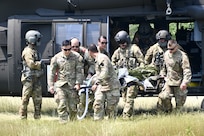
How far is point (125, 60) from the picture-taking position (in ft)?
37.6

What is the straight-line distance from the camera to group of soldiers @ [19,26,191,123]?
997cm

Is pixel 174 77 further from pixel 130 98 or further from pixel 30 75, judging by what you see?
pixel 30 75

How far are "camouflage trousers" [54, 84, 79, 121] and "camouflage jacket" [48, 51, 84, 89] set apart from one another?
11 cm

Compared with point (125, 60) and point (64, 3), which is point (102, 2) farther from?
point (125, 60)

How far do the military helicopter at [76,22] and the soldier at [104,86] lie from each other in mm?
2203

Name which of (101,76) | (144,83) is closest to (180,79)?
(144,83)

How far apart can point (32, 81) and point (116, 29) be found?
295 centimetres

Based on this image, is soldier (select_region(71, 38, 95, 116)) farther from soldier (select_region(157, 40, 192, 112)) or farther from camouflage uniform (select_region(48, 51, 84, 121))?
soldier (select_region(157, 40, 192, 112))

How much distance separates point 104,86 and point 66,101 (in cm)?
88

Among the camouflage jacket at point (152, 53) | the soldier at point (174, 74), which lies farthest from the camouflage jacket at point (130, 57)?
the soldier at point (174, 74)

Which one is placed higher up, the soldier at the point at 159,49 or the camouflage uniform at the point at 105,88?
the soldier at the point at 159,49

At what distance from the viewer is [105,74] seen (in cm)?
976

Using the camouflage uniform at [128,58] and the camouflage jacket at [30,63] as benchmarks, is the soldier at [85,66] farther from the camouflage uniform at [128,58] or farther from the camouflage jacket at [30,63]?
the camouflage jacket at [30,63]

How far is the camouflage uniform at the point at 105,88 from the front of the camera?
9797 mm
